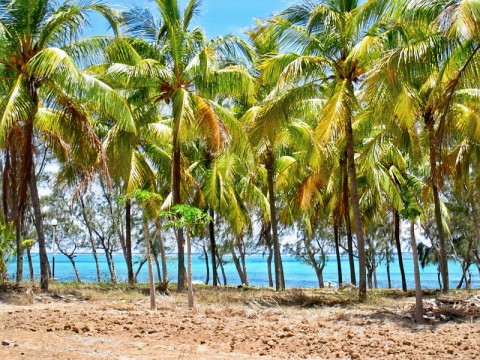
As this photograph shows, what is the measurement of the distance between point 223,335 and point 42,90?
863 cm

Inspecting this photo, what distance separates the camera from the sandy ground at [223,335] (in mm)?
7531

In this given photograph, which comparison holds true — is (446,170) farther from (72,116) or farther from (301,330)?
(72,116)

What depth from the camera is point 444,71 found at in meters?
11.1

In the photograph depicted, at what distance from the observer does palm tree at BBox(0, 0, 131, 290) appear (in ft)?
42.0

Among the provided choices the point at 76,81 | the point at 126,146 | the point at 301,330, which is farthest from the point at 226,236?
the point at 301,330

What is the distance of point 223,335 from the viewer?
872cm

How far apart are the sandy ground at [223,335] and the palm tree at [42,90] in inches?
157

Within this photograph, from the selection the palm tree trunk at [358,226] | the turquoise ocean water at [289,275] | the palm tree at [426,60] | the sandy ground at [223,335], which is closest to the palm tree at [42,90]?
the sandy ground at [223,335]

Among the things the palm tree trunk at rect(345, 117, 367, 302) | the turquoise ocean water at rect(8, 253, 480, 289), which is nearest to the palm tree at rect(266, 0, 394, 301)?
the palm tree trunk at rect(345, 117, 367, 302)

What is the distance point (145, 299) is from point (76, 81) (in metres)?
5.21

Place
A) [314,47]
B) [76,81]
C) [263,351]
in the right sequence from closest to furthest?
[263,351]
[76,81]
[314,47]

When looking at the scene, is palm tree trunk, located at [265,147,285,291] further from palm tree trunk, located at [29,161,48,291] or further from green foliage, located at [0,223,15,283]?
green foliage, located at [0,223,15,283]

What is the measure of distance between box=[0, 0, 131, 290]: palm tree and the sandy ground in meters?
3.98

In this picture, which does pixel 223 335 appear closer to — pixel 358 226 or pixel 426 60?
pixel 426 60
